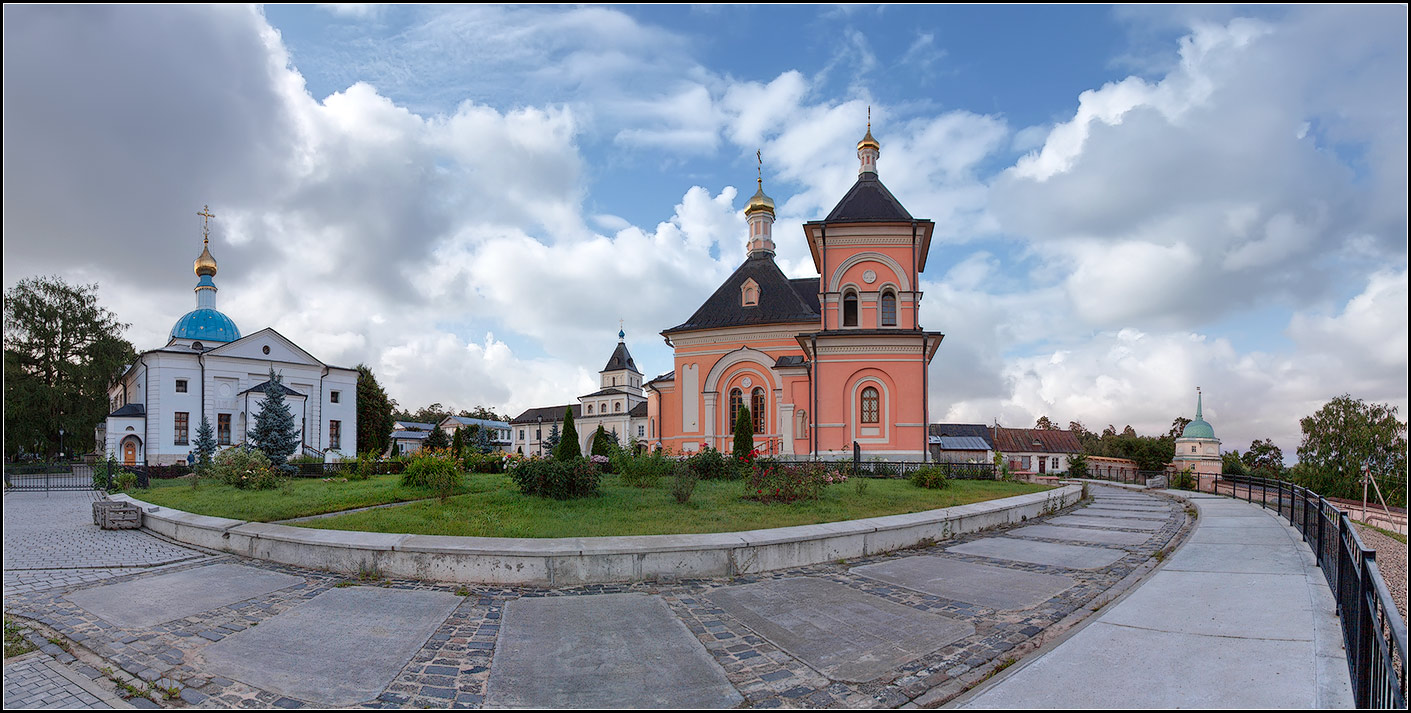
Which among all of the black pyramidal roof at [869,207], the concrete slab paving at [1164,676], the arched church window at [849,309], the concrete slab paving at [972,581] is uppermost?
the black pyramidal roof at [869,207]

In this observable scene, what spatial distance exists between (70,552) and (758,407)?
22189 millimetres

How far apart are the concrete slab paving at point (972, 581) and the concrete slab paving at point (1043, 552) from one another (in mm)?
821

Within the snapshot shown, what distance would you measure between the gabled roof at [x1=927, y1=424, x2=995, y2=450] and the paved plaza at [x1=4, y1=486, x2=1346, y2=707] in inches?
1991

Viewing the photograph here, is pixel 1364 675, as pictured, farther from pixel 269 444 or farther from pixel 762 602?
pixel 269 444

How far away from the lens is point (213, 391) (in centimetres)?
3678

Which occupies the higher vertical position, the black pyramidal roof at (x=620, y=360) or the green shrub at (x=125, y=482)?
the black pyramidal roof at (x=620, y=360)

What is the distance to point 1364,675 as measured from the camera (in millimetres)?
3777

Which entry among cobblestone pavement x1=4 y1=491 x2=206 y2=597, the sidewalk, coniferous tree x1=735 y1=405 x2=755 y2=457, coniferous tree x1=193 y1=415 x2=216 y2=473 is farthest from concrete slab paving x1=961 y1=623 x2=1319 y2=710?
coniferous tree x1=193 y1=415 x2=216 y2=473

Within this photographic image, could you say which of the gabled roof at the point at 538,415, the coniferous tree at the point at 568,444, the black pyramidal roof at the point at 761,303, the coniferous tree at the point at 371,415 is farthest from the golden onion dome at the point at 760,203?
the gabled roof at the point at 538,415

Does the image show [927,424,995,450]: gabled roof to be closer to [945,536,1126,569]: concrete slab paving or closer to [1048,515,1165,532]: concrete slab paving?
[1048,515,1165,532]: concrete slab paving

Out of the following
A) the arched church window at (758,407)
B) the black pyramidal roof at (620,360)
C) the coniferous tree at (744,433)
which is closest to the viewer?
the coniferous tree at (744,433)

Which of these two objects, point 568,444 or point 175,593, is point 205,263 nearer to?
point 568,444

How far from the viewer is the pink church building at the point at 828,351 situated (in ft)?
80.8

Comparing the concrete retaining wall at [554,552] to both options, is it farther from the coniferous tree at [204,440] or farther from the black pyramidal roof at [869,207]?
the coniferous tree at [204,440]
